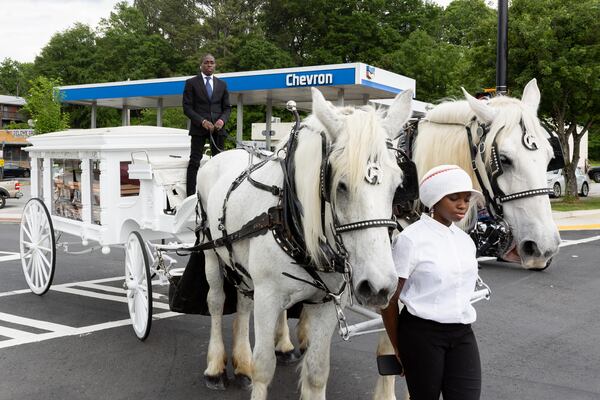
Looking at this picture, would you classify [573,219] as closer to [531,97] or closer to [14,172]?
[531,97]

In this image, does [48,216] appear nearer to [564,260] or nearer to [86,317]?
[86,317]

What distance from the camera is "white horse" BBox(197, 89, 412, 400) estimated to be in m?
2.62

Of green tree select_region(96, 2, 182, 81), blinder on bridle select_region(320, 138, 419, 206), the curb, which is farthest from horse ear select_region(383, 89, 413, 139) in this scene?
green tree select_region(96, 2, 182, 81)

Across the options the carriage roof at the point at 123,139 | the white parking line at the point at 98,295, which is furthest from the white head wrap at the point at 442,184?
the white parking line at the point at 98,295

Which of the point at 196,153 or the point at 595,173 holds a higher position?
the point at 196,153

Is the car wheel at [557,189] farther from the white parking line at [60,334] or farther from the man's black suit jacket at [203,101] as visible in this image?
the white parking line at [60,334]

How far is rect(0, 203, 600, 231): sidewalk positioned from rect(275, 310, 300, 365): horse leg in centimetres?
1150

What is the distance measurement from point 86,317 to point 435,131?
460 cm

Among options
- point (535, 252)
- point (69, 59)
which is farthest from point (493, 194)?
point (69, 59)

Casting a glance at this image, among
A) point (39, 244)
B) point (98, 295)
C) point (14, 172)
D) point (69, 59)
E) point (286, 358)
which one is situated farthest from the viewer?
point (69, 59)

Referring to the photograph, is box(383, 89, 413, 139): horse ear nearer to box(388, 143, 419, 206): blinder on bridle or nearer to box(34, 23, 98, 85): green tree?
box(388, 143, 419, 206): blinder on bridle

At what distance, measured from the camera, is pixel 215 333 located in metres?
4.75

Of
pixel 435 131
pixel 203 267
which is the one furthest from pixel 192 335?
pixel 435 131

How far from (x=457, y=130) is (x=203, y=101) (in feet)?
10.2
